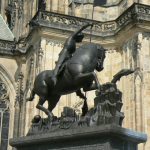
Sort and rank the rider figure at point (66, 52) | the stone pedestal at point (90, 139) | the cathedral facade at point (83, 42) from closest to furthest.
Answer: the stone pedestal at point (90, 139) → the rider figure at point (66, 52) → the cathedral facade at point (83, 42)

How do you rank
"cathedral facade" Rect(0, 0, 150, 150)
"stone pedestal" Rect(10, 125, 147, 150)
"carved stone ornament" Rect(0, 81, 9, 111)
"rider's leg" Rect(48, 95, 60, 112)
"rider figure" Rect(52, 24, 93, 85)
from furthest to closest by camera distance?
"carved stone ornament" Rect(0, 81, 9, 111), "cathedral facade" Rect(0, 0, 150, 150), "rider's leg" Rect(48, 95, 60, 112), "rider figure" Rect(52, 24, 93, 85), "stone pedestal" Rect(10, 125, 147, 150)

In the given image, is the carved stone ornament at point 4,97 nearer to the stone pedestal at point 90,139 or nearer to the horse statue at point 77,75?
the horse statue at point 77,75

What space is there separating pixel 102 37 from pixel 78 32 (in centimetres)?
1102

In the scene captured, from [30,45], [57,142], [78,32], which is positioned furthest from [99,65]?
[30,45]

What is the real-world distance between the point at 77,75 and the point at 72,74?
0.13 metres

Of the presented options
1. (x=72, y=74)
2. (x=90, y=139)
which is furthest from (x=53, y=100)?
(x=90, y=139)

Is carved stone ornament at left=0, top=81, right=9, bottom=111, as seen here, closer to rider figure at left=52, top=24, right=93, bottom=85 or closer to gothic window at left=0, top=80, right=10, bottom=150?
gothic window at left=0, top=80, right=10, bottom=150

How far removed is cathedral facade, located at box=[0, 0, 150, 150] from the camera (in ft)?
52.4

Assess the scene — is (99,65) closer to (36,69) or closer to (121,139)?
(121,139)

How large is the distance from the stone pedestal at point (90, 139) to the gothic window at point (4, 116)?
15213 mm

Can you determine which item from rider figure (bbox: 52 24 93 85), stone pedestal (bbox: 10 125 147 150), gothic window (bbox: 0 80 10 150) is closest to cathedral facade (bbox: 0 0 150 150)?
gothic window (bbox: 0 80 10 150)

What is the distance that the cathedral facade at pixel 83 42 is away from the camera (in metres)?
16.0

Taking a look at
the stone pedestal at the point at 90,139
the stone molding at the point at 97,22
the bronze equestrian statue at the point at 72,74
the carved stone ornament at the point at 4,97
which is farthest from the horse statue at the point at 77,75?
the carved stone ornament at the point at 4,97

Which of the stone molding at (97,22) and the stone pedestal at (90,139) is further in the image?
the stone molding at (97,22)
